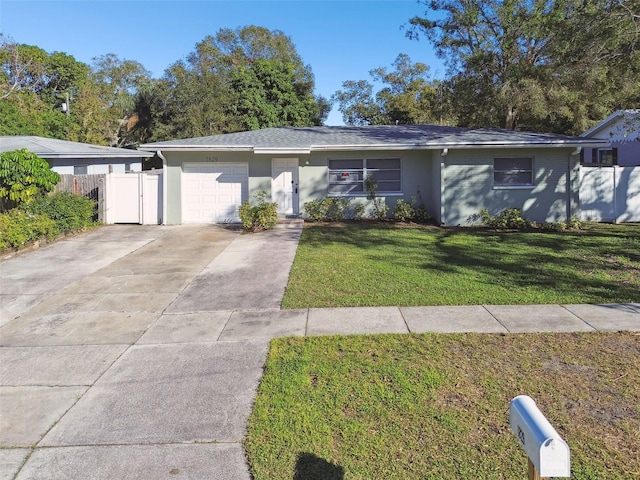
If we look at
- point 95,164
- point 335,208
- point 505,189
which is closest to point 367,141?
point 335,208

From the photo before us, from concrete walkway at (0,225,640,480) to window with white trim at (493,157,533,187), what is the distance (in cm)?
899

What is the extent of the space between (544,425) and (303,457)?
2133mm

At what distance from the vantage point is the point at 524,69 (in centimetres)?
2347

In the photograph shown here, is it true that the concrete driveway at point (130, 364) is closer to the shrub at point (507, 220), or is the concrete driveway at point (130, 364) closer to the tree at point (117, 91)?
the shrub at point (507, 220)

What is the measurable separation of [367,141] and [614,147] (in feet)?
44.2

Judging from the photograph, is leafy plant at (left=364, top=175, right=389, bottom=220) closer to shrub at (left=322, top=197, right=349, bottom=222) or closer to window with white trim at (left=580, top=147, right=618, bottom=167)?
shrub at (left=322, top=197, right=349, bottom=222)

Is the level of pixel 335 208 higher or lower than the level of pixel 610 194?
lower

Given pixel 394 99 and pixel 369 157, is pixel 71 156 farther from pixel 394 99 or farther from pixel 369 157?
pixel 394 99

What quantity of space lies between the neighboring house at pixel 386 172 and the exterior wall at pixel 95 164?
14.8 ft

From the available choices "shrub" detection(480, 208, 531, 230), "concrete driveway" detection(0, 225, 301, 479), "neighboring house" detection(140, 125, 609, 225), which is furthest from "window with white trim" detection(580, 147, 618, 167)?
"concrete driveway" detection(0, 225, 301, 479)

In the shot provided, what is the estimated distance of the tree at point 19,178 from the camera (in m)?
13.2

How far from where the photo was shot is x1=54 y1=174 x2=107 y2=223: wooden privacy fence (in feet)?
53.3

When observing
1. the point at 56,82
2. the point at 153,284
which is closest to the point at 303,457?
the point at 153,284

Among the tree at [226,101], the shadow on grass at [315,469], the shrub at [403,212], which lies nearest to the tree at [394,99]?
the tree at [226,101]
